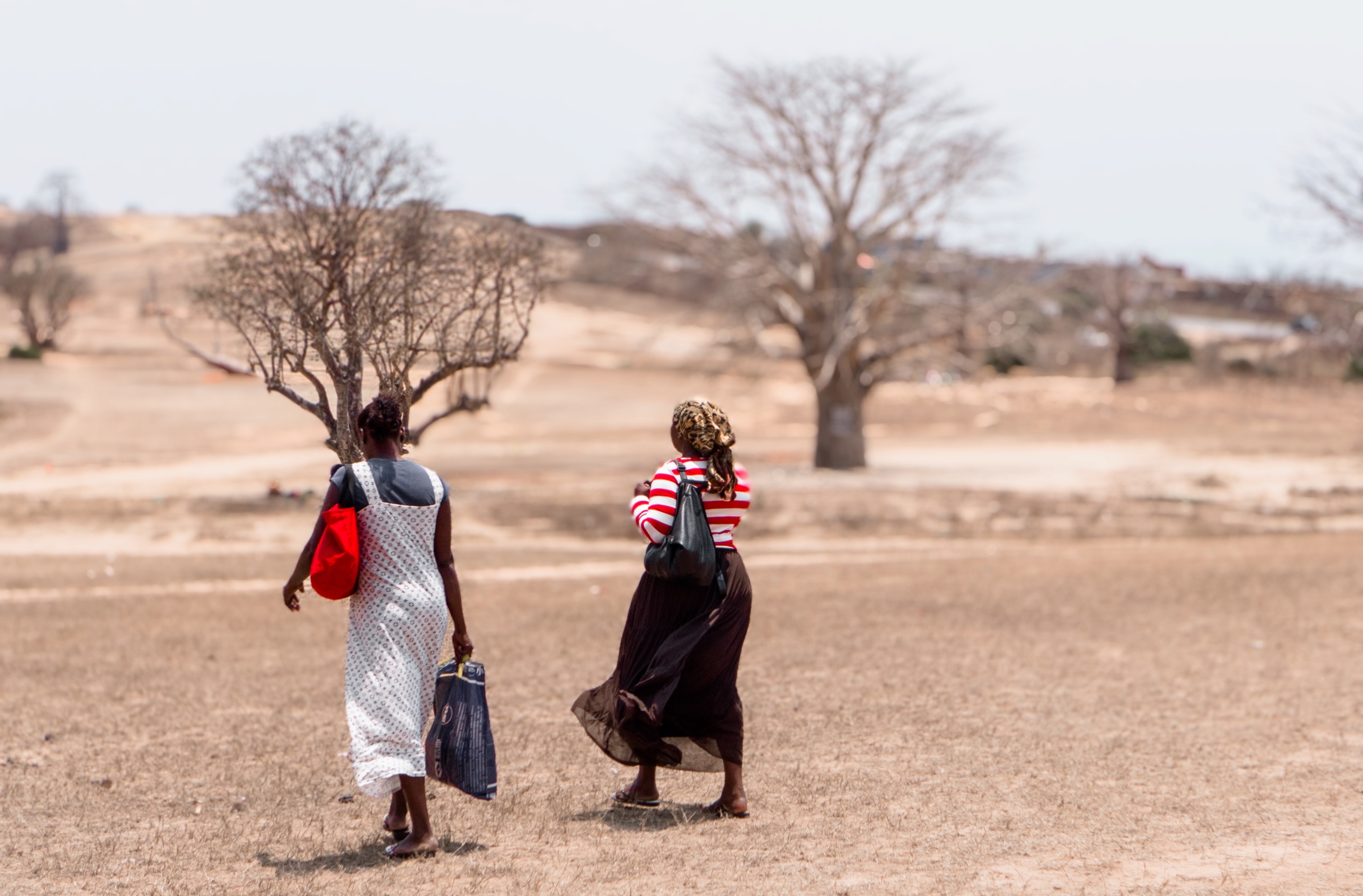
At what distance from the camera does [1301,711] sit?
28.3 feet

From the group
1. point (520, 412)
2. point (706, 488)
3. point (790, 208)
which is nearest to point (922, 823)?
point (706, 488)

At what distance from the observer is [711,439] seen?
18.3 feet

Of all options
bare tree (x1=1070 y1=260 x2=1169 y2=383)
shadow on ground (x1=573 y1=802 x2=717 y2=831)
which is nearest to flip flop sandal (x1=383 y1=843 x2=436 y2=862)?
shadow on ground (x1=573 y1=802 x2=717 y2=831)

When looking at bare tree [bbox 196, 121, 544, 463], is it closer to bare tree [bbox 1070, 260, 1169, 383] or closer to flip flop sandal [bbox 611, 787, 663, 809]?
flip flop sandal [bbox 611, 787, 663, 809]

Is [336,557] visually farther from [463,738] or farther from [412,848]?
[412,848]

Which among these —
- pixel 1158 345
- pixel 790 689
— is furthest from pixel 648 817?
pixel 1158 345

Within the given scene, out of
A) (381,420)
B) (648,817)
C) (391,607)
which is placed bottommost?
(648,817)

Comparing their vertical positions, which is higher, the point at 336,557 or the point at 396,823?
the point at 336,557

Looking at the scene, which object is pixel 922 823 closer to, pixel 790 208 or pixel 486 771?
pixel 486 771

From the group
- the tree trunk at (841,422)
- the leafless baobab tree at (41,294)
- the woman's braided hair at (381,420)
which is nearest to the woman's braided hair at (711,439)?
the woman's braided hair at (381,420)

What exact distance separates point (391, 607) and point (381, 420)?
27.2 inches

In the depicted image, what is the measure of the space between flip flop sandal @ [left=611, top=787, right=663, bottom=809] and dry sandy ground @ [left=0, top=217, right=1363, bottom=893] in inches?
2.3

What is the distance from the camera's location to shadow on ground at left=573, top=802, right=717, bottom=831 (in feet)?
19.1

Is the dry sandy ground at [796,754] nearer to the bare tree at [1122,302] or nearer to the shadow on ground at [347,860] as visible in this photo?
the shadow on ground at [347,860]
